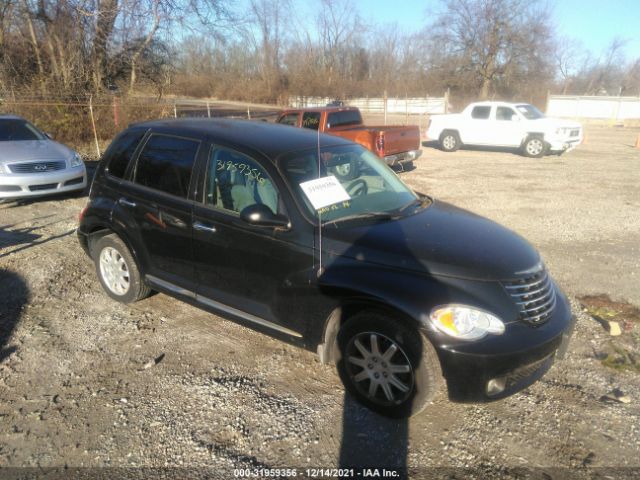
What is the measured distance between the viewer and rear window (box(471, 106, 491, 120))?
1634 centimetres

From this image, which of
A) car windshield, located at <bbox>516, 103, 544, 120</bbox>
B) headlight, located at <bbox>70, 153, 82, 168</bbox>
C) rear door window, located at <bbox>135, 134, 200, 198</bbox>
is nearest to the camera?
rear door window, located at <bbox>135, 134, 200, 198</bbox>

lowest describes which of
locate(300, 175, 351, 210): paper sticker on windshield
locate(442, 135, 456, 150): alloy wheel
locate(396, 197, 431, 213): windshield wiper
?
locate(442, 135, 456, 150): alloy wheel

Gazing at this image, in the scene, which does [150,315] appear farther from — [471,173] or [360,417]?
[471,173]

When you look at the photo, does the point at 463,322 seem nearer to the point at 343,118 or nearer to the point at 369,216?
the point at 369,216

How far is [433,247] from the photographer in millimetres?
2963

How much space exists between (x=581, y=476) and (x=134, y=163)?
13.5 ft

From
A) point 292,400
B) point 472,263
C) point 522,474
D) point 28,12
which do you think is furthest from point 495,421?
point 28,12

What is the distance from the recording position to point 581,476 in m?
2.50

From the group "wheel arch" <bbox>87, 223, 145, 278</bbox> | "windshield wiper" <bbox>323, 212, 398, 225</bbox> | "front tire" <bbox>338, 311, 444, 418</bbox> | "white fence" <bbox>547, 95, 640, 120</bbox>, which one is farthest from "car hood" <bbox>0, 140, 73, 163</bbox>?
"white fence" <bbox>547, 95, 640, 120</bbox>

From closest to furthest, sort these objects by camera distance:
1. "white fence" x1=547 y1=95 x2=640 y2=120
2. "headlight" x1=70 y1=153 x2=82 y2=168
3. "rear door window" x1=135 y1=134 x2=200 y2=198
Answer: "rear door window" x1=135 y1=134 x2=200 y2=198
"headlight" x1=70 y1=153 x2=82 y2=168
"white fence" x1=547 y1=95 x2=640 y2=120

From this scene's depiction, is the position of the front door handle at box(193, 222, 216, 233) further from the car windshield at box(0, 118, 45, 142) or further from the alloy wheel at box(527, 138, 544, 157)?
the alloy wheel at box(527, 138, 544, 157)

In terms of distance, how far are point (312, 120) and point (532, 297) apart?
929 centimetres

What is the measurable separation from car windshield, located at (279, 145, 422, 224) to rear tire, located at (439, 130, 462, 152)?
14244mm

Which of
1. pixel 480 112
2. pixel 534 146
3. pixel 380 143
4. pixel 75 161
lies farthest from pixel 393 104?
pixel 75 161
